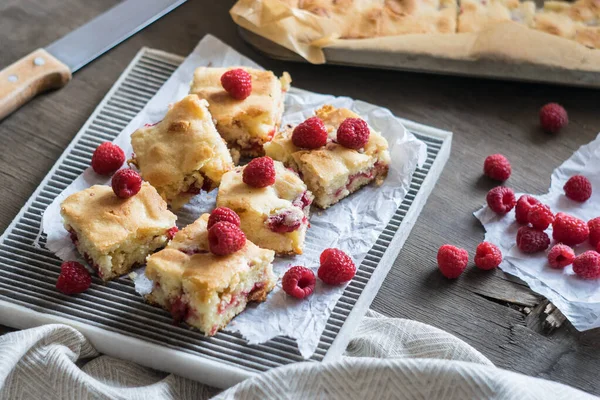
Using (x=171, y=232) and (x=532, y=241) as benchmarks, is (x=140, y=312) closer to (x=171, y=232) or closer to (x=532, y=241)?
(x=171, y=232)

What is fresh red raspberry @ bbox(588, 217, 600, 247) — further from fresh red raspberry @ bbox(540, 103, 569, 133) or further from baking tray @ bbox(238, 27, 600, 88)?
baking tray @ bbox(238, 27, 600, 88)

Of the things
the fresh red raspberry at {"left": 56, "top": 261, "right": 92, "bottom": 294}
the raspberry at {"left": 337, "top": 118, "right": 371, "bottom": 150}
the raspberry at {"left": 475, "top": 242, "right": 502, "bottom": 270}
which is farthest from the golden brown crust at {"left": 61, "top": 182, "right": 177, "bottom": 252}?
the raspberry at {"left": 475, "top": 242, "right": 502, "bottom": 270}

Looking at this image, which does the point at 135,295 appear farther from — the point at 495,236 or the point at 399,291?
the point at 495,236

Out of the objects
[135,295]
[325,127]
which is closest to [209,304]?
[135,295]

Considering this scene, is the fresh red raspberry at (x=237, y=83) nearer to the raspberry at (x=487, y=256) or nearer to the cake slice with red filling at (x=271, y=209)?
the cake slice with red filling at (x=271, y=209)

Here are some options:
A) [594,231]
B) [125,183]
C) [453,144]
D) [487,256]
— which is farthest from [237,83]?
[594,231]

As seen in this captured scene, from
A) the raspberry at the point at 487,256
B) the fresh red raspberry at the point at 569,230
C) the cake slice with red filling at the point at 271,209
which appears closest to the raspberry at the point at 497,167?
the fresh red raspberry at the point at 569,230
